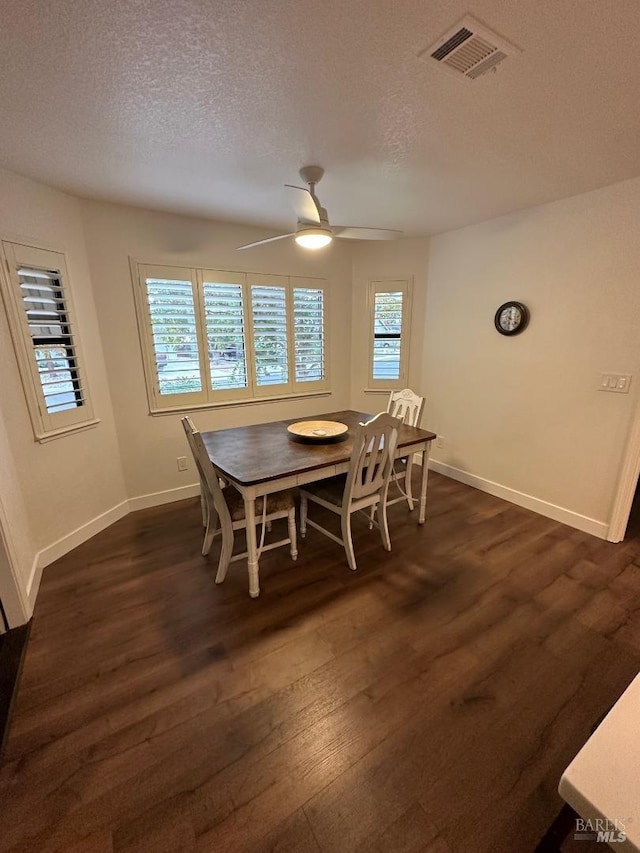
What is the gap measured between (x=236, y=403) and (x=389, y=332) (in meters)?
1.91

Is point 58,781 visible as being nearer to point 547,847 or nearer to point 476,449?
point 547,847

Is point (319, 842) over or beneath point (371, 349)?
beneath

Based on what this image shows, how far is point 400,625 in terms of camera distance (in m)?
1.90

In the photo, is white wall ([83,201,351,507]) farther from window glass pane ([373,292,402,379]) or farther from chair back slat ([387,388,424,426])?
chair back slat ([387,388,424,426])

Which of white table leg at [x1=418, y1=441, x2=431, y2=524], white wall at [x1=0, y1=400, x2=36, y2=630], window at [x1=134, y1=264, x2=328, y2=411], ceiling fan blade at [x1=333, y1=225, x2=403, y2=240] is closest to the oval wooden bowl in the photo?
white table leg at [x1=418, y1=441, x2=431, y2=524]

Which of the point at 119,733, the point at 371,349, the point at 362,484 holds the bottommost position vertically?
the point at 119,733

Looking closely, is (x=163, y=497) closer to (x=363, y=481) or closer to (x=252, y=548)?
(x=252, y=548)

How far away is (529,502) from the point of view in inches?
123

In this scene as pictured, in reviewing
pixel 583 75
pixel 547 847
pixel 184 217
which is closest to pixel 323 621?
pixel 547 847

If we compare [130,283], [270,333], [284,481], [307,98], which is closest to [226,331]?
[270,333]

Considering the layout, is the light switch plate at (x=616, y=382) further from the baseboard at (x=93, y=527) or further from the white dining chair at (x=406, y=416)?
the baseboard at (x=93, y=527)

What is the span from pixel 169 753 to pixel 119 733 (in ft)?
0.79

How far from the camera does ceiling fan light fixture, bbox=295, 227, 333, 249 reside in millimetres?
2117

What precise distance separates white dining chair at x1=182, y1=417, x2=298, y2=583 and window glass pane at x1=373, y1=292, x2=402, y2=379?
2.29 m
